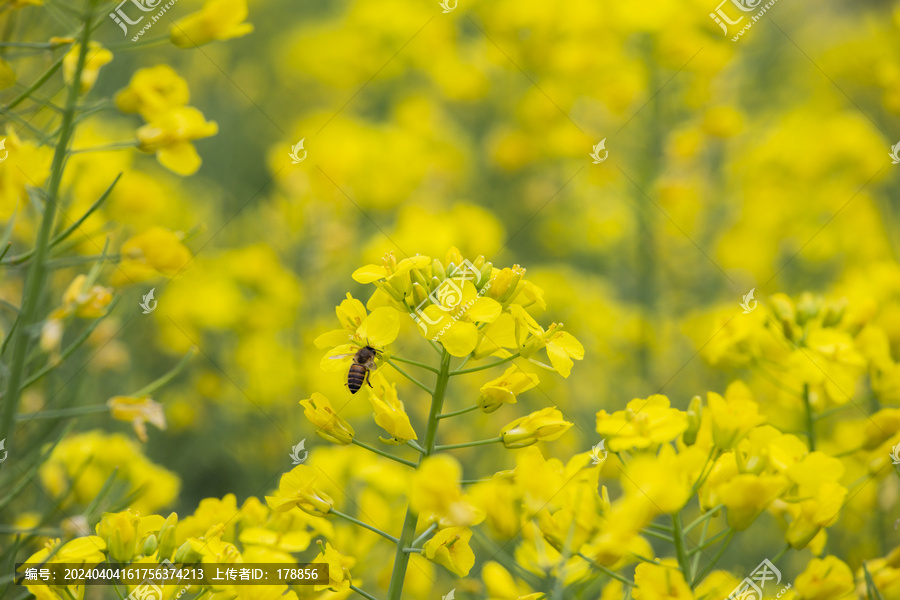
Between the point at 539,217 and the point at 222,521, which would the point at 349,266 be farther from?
the point at 222,521

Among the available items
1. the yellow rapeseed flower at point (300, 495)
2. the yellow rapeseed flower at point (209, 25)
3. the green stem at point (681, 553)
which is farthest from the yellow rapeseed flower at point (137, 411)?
the green stem at point (681, 553)

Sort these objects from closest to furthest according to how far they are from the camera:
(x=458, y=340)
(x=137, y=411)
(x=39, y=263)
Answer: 1. (x=458, y=340)
2. (x=39, y=263)
3. (x=137, y=411)

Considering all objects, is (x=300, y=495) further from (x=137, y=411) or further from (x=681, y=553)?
(x=681, y=553)

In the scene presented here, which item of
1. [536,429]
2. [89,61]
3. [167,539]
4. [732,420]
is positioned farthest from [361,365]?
[89,61]

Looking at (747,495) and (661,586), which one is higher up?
(747,495)

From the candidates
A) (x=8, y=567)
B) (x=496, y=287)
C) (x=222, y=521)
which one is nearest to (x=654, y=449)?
(x=496, y=287)

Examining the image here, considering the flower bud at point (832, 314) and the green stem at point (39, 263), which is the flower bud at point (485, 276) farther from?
the flower bud at point (832, 314)

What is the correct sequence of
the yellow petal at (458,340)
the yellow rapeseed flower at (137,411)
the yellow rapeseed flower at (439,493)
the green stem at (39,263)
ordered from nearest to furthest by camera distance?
the yellow rapeseed flower at (439,493) → the yellow petal at (458,340) → the green stem at (39,263) → the yellow rapeseed flower at (137,411)

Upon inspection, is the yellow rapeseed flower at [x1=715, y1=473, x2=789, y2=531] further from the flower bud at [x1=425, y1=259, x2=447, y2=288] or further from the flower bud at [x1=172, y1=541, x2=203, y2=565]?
the flower bud at [x1=172, y1=541, x2=203, y2=565]

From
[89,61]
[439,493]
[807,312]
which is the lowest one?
[807,312]
